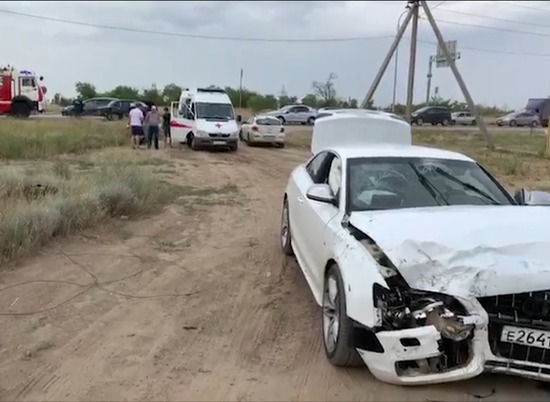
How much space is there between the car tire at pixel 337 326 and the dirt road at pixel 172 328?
97 millimetres

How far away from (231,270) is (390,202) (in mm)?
2273

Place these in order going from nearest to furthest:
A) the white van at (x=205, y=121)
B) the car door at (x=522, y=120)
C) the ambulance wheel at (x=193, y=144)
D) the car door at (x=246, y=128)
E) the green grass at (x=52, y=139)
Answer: the green grass at (x=52, y=139), the white van at (x=205, y=121), the ambulance wheel at (x=193, y=144), the car door at (x=246, y=128), the car door at (x=522, y=120)

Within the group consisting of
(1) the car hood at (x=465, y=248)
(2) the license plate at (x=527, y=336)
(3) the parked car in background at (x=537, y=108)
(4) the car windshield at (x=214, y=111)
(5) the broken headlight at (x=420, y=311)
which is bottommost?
(2) the license plate at (x=527, y=336)

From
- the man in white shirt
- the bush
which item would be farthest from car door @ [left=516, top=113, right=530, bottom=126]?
the bush

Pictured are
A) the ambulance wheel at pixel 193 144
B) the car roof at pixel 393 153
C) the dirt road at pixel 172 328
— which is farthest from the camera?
the ambulance wheel at pixel 193 144

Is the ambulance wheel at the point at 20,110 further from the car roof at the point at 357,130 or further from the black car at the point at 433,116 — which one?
the black car at the point at 433,116

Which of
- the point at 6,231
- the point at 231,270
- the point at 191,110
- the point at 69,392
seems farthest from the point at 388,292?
the point at 191,110

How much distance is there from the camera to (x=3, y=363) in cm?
404

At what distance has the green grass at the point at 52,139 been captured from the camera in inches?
702

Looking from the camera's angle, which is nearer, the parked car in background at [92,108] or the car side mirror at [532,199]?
the car side mirror at [532,199]

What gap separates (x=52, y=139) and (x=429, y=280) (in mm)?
19032

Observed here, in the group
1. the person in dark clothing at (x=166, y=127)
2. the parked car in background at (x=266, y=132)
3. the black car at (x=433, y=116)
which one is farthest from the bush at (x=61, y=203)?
the black car at (x=433, y=116)

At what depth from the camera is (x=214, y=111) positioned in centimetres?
2295

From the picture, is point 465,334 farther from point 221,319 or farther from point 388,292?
point 221,319
